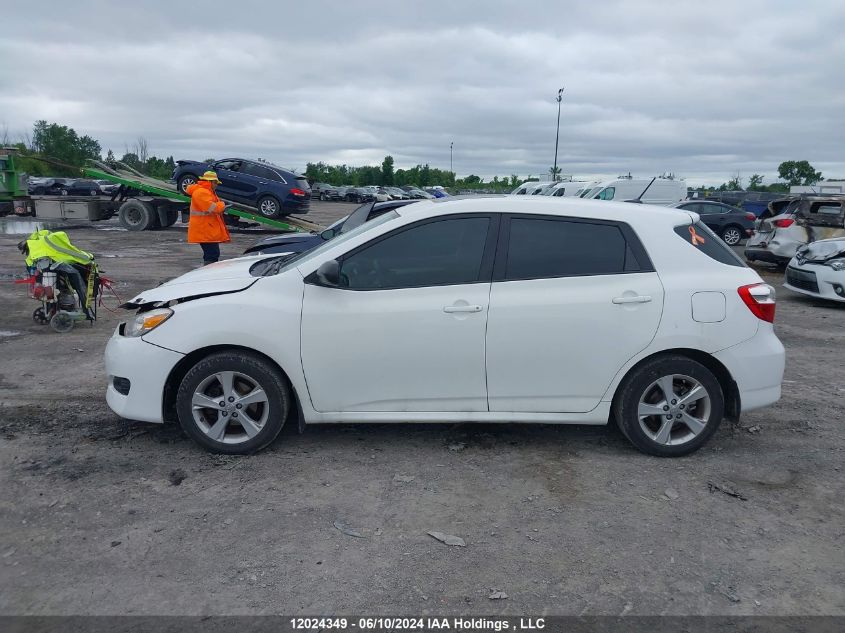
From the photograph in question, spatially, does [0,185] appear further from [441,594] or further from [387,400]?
[441,594]

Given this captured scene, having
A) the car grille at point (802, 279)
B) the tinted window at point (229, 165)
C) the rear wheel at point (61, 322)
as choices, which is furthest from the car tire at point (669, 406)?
the tinted window at point (229, 165)

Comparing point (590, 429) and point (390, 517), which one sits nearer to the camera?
point (390, 517)

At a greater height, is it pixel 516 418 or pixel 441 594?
pixel 516 418

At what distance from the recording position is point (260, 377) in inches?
163

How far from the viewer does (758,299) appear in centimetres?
423

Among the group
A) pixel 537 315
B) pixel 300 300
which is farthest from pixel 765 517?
pixel 300 300

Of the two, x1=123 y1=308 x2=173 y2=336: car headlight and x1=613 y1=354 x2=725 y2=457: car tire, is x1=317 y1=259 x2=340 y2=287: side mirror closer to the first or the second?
x1=123 y1=308 x2=173 y2=336: car headlight

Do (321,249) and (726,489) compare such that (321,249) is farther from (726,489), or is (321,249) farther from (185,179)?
(185,179)

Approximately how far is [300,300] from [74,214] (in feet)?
67.1

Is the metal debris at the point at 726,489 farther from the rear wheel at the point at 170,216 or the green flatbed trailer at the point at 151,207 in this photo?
the rear wheel at the point at 170,216

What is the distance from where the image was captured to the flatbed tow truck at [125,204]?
2014 cm

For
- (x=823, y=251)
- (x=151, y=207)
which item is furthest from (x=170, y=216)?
(x=823, y=251)

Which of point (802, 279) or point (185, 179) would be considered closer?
point (802, 279)

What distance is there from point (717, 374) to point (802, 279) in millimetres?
7454
